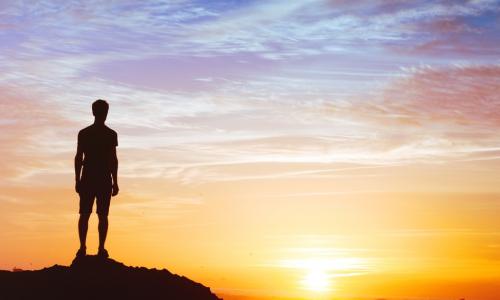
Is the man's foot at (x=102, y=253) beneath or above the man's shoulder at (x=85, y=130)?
beneath

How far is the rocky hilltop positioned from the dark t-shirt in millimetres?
2307

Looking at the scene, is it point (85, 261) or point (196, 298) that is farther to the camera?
point (196, 298)

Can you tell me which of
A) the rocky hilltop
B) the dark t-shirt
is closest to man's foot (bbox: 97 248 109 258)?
the rocky hilltop

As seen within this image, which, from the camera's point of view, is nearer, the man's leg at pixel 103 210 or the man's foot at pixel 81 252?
the man's leg at pixel 103 210

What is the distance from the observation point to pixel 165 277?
20.7 metres

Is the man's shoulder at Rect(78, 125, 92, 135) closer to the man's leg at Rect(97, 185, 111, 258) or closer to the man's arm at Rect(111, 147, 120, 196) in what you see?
the man's arm at Rect(111, 147, 120, 196)

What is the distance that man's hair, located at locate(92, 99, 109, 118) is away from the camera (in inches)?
714

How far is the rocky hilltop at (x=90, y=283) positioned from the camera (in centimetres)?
1858

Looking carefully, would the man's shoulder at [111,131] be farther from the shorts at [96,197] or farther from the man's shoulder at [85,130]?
the shorts at [96,197]

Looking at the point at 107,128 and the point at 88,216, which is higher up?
the point at 107,128

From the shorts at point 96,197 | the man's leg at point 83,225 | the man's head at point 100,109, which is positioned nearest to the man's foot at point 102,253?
the man's leg at point 83,225

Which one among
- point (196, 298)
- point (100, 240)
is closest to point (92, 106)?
point (100, 240)

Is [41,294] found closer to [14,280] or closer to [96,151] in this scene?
[14,280]

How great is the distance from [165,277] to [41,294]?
3655mm
